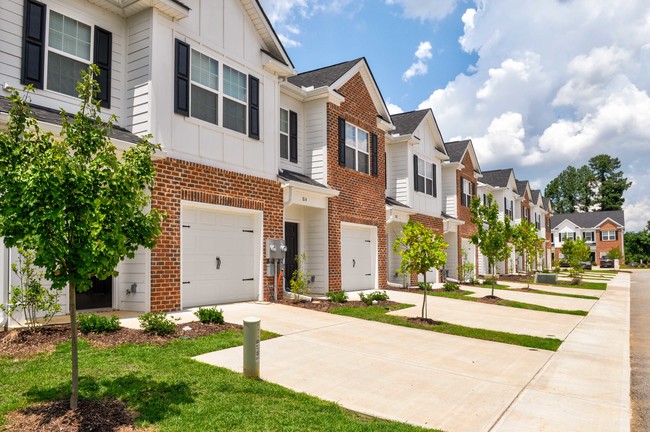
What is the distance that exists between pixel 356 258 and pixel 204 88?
8.97 m

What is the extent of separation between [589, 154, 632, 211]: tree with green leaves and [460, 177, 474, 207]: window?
81101mm

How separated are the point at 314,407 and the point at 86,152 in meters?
3.67

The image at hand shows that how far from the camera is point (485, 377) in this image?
283 inches

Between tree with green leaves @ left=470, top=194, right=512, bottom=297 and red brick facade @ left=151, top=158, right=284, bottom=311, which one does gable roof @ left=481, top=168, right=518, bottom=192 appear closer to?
tree with green leaves @ left=470, top=194, right=512, bottom=297

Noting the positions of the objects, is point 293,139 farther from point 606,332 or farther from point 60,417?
point 60,417

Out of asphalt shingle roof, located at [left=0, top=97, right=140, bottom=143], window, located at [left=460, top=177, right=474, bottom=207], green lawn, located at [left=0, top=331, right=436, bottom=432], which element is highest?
window, located at [left=460, top=177, right=474, bottom=207]

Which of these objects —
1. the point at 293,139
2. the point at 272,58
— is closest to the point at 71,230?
the point at 272,58

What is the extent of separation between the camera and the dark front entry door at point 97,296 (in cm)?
1012

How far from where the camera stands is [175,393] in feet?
18.2

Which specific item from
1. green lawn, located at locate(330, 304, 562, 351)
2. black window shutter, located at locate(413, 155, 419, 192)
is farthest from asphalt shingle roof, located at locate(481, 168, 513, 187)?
green lawn, located at locate(330, 304, 562, 351)

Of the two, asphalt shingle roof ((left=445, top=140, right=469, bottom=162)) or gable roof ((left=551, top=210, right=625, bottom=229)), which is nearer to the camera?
asphalt shingle roof ((left=445, top=140, right=469, bottom=162))

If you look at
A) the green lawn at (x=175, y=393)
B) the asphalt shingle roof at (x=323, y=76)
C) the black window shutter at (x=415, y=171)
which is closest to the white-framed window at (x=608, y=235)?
the black window shutter at (x=415, y=171)

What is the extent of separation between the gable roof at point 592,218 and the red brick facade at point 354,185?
74379 mm

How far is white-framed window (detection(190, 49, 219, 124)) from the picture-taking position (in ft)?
38.2
